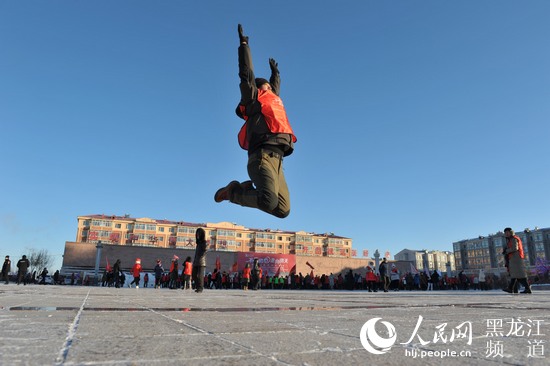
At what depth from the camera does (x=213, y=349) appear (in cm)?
110

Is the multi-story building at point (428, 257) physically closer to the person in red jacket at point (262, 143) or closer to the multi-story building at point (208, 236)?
the multi-story building at point (208, 236)

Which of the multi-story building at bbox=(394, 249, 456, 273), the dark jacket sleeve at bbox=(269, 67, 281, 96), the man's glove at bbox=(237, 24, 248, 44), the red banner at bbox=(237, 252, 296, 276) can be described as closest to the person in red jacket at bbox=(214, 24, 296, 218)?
the man's glove at bbox=(237, 24, 248, 44)

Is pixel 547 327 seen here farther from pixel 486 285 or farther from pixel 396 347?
pixel 486 285

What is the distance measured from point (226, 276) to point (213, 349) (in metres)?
24.6

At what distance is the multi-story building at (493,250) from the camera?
4156 inches

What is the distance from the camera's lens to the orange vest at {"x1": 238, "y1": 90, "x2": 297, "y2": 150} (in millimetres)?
3867

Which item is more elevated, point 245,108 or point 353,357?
point 245,108

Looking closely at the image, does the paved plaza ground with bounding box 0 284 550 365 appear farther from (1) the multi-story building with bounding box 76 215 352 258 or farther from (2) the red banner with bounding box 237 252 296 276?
(1) the multi-story building with bounding box 76 215 352 258

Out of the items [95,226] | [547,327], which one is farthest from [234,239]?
[547,327]

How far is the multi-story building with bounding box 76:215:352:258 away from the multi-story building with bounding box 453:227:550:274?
3988 centimetres

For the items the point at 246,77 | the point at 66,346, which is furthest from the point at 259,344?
the point at 246,77

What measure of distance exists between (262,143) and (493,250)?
13512 centimetres

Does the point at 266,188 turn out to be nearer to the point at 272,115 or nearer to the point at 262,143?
the point at 262,143

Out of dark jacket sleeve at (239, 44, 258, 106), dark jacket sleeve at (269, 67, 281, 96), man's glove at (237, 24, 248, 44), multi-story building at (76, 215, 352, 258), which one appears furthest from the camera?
multi-story building at (76, 215, 352, 258)
